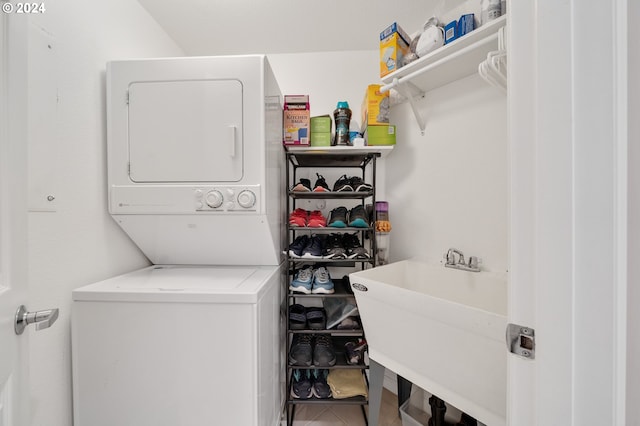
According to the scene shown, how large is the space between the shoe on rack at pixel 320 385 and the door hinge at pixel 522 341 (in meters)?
1.41

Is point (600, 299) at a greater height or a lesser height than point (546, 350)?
greater

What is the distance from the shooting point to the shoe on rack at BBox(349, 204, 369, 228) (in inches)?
59.1

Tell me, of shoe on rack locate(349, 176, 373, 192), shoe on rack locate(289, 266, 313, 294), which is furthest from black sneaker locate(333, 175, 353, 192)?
shoe on rack locate(289, 266, 313, 294)

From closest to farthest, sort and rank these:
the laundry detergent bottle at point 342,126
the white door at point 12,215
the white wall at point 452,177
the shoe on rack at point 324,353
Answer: the white door at point 12,215 < the white wall at point 452,177 < the shoe on rack at point 324,353 < the laundry detergent bottle at point 342,126

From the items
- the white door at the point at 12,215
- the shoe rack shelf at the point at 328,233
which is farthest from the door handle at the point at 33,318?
the shoe rack shelf at the point at 328,233

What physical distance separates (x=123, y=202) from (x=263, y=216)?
716 millimetres

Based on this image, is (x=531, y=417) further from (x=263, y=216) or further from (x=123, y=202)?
(x=123, y=202)

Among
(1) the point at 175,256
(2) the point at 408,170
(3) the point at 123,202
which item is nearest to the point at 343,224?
(2) the point at 408,170

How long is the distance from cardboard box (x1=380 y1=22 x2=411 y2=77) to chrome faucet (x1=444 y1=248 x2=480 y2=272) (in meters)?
1.23

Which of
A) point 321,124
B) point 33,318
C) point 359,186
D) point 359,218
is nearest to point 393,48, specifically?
point 321,124

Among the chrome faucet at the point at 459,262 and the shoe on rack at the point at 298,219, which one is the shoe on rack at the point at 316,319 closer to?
the shoe on rack at the point at 298,219

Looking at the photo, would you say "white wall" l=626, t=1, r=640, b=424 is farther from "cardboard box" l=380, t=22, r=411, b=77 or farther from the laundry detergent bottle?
the laundry detergent bottle

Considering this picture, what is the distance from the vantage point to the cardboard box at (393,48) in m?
1.39

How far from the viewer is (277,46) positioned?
1.87 metres
